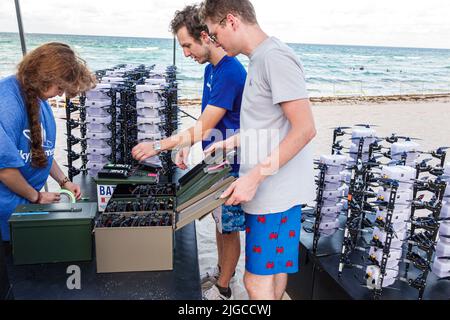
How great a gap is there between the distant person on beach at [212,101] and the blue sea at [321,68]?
13.9 m

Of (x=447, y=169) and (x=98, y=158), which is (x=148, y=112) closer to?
(x=98, y=158)

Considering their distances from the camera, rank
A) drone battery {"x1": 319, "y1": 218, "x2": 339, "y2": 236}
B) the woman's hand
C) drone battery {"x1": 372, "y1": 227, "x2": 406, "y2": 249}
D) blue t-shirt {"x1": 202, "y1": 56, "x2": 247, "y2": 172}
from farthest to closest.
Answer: drone battery {"x1": 319, "y1": 218, "x2": 339, "y2": 236}, drone battery {"x1": 372, "y1": 227, "x2": 406, "y2": 249}, blue t-shirt {"x1": 202, "y1": 56, "x2": 247, "y2": 172}, the woman's hand

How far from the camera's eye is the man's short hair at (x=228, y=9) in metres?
1.51

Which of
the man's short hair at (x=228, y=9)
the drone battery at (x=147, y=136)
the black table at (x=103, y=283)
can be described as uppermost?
the man's short hair at (x=228, y=9)

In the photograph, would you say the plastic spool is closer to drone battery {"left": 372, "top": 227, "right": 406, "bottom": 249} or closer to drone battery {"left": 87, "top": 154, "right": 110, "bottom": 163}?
drone battery {"left": 372, "top": 227, "right": 406, "bottom": 249}

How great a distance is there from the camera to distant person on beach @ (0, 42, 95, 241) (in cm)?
184

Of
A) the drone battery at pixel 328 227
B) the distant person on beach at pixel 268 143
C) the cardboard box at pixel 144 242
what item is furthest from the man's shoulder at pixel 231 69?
the drone battery at pixel 328 227

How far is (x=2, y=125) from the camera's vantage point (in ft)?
5.94

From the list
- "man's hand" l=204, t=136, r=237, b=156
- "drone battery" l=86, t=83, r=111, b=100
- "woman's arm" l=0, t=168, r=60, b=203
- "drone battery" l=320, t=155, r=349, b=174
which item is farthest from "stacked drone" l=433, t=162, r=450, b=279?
"drone battery" l=86, t=83, r=111, b=100

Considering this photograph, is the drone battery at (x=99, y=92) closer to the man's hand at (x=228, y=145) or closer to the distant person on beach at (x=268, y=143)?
the man's hand at (x=228, y=145)

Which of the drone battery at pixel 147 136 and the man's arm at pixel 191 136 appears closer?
the man's arm at pixel 191 136

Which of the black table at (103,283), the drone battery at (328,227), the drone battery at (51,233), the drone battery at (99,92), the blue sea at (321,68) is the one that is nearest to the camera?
the black table at (103,283)

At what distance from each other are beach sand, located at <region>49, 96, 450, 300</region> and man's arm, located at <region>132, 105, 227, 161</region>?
1348 mm

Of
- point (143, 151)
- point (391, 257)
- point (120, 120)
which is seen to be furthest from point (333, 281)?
point (120, 120)
